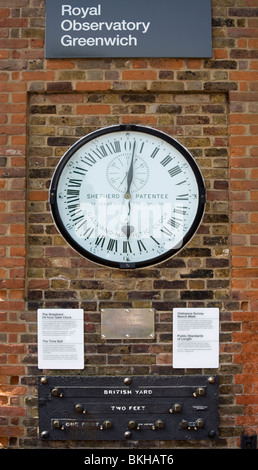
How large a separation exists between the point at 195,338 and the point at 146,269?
0.53 m

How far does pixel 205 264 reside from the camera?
12.4 feet

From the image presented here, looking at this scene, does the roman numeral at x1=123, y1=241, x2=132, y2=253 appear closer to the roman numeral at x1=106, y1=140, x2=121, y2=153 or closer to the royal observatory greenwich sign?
the roman numeral at x1=106, y1=140, x2=121, y2=153

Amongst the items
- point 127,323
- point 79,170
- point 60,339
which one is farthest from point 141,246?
point 60,339

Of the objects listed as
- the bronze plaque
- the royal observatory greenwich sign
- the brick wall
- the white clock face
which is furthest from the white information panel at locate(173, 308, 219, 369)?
the royal observatory greenwich sign

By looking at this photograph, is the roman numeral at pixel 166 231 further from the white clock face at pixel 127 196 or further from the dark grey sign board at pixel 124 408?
the dark grey sign board at pixel 124 408

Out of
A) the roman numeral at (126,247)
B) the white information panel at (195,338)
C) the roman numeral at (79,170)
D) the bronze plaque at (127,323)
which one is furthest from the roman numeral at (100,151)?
the white information panel at (195,338)

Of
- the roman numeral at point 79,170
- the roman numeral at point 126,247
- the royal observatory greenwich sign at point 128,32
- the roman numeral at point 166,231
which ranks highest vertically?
the royal observatory greenwich sign at point 128,32

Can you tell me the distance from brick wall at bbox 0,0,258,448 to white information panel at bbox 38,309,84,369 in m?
0.05

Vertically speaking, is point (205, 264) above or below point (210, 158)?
below

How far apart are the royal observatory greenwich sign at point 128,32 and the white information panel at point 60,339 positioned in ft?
5.38

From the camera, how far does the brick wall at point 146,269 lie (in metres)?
3.72
